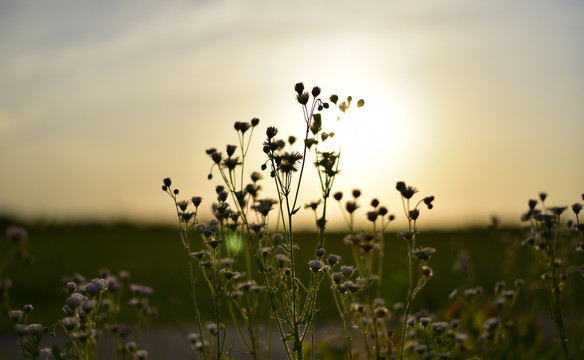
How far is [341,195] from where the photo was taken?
407cm

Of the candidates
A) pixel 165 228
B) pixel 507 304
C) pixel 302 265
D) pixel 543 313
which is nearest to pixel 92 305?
pixel 507 304

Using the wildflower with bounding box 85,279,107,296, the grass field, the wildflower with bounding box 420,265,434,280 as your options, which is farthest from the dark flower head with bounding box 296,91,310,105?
the grass field

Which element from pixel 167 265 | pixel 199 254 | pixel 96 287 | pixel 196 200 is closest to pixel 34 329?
pixel 96 287

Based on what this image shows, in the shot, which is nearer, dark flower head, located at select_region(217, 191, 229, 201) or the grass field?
dark flower head, located at select_region(217, 191, 229, 201)

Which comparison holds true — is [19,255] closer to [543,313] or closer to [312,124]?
[312,124]

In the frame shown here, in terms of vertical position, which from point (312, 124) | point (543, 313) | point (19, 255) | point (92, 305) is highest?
point (312, 124)

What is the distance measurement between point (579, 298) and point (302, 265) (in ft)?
16.2

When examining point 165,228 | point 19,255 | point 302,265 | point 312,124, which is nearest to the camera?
point 19,255

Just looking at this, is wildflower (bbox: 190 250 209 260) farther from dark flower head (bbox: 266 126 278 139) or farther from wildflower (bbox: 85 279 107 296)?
dark flower head (bbox: 266 126 278 139)

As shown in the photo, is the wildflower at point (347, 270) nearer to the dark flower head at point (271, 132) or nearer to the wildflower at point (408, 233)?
the wildflower at point (408, 233)

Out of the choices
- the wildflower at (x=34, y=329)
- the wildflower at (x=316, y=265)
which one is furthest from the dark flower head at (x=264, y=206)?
the wildflower at (x=34, y=329)

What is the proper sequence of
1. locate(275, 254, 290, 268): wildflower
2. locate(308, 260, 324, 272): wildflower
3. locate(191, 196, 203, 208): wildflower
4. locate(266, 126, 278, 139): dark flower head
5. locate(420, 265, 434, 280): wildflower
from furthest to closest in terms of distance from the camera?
locate(275, 254, 290, 268): wildflower, locate(191, 196, 203, 208): wildflower, locate(266, 126, 278, 139): dark flower head, locate(420, 265, 434, 280): wildflower, locate(308, 260, 324, 272): wildflower

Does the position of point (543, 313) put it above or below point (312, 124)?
below

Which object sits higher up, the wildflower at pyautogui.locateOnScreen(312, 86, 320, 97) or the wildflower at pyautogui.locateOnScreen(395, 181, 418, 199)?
the wildflower at pyautogui.locateOnScreen(312, 86, 320, 97)
